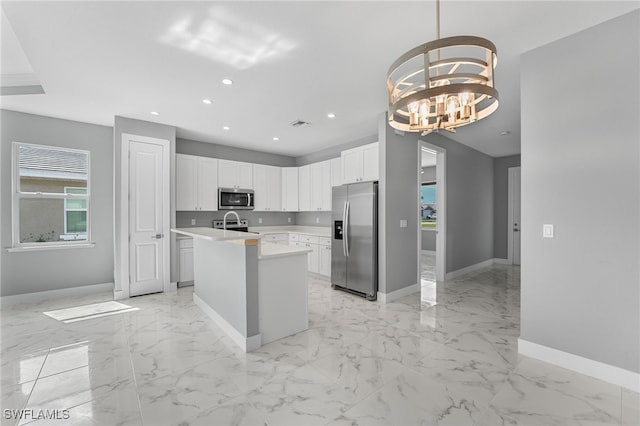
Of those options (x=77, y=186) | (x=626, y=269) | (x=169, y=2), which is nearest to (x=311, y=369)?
(x=626, y=269)

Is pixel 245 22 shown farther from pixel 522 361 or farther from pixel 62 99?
pixel 522 361

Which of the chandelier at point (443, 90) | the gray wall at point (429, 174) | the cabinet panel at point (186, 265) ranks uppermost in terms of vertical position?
the gray wall at point (429, 174)

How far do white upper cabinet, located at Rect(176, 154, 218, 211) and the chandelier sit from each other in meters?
4.34

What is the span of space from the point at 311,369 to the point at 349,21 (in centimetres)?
278

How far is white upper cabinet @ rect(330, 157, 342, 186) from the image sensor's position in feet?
17.7

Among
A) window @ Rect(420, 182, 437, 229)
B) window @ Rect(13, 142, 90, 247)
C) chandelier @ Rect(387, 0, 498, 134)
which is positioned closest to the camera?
chandelier @ Rect(387, 0, 498, 134)

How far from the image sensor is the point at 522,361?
241cm

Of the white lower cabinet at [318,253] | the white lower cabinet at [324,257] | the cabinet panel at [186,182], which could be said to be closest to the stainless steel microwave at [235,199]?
the cabinet panel at [186,182]

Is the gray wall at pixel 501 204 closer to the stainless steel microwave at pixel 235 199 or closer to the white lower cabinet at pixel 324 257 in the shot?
the white lower cabinet at pixel 324 257

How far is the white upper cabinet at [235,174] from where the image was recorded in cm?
545

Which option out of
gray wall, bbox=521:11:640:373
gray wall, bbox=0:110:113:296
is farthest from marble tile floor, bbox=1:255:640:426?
gray wall, bbox=0:110:113:296

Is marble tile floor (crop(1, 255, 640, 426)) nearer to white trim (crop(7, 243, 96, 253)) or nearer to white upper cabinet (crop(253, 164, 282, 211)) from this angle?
white trim (crop(7, 243, 96, 253))

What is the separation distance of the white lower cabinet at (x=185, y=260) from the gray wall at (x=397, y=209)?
128 inches

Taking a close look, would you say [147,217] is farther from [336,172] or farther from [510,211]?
[510,211]
